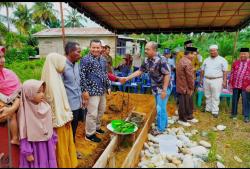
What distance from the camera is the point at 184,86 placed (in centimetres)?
590

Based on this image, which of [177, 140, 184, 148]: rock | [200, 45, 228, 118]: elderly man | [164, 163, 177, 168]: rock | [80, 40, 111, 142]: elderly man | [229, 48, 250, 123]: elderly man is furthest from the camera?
[200, 45, 228, 118]: elderly man

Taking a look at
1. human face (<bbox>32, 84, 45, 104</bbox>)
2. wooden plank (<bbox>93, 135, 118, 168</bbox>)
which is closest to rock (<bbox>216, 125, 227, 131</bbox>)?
wooden plank (<bbox>93, 135, 118, 168</bbox>)

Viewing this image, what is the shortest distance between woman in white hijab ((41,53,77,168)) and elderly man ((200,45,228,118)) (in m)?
4.34

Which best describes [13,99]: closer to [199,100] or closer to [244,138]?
[244,138]

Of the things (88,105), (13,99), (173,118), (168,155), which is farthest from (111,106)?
(13,99)

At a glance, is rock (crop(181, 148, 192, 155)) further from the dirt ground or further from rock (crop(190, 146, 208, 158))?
the dirt ground

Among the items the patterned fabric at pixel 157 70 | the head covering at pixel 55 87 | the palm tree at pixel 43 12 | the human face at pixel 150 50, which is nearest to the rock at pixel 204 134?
the patterned fabric at pixel 157 70

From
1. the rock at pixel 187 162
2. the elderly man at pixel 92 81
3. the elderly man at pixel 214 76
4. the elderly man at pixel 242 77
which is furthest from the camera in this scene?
the elderly man at pixel 214 76

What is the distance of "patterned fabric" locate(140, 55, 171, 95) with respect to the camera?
4.84 meters

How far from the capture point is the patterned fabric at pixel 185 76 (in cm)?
574

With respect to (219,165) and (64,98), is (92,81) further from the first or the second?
(219,165)

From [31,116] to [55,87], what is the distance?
0.52 meters

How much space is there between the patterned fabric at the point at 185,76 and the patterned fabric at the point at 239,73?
4.22 feet

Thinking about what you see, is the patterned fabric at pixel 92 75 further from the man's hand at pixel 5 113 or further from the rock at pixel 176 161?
the rock at pixel 176 161
